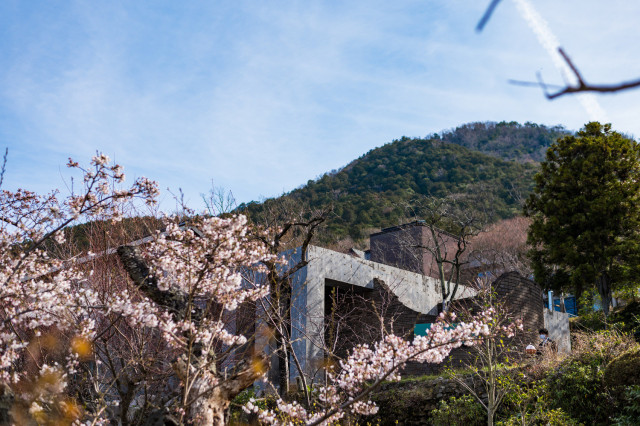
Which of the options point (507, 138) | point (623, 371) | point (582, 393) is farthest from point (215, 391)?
point (507, 138)

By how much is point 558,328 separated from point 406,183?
2870 centimetres

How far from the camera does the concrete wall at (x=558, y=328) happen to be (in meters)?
15.8

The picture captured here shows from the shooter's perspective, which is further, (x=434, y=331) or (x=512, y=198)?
(x=512, y=198)

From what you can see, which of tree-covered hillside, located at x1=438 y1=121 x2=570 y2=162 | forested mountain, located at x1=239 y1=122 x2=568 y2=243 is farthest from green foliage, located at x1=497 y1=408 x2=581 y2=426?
tree-covered hillside, located at x1=438 y1=121 x2=570 y2=162

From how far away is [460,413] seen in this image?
10961 millimetres

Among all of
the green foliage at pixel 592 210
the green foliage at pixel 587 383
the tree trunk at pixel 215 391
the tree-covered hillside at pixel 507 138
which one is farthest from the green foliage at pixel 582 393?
the tree-covered hillside at pixel 507 138

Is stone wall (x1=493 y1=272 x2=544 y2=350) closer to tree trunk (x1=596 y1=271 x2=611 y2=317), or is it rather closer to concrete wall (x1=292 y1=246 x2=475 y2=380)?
concrete wall (x1=292 y1=246 x2=475 y2=380)

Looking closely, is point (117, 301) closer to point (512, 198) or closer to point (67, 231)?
point (67, 231)

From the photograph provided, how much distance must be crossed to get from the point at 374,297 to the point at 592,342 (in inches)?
272

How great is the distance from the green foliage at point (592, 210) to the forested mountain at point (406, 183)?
48.4 ft

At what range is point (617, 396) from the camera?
32.2ft

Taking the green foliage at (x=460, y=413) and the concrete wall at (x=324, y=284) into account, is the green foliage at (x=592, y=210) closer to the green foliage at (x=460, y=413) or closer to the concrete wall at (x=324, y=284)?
the concrete wall at (x=324, y=284)

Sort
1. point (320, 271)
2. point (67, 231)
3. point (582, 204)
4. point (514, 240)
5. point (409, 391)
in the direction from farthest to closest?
point (514, 240)
point (582, 204)
point (320, 271)
point (67, 231)
point (409, 391)

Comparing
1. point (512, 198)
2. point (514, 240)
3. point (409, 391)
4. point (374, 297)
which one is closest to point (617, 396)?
point (409, 391)
